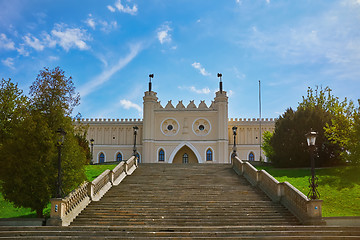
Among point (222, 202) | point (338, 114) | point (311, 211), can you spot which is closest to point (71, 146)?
point (222, 202)

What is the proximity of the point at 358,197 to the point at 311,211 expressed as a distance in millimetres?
6056

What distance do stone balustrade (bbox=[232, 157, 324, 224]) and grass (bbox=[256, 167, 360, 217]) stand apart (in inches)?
63.8

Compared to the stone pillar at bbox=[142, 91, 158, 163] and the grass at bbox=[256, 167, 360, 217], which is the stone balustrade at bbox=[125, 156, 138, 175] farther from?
the stone pillar at bbox=[142, 91, 158, 163]

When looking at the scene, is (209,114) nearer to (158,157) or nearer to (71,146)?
(158,157)

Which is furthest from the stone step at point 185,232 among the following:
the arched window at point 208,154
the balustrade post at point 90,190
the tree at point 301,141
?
the arched window at point 208,154

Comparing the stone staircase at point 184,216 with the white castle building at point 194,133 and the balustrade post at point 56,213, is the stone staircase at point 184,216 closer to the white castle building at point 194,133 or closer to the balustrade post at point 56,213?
the balustrade post at point 56,213

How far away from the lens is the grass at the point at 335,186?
17.3m

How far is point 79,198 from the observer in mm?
16266

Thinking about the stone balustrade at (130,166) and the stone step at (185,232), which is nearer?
the stone step at (185,232)

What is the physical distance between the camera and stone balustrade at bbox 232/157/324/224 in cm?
1441

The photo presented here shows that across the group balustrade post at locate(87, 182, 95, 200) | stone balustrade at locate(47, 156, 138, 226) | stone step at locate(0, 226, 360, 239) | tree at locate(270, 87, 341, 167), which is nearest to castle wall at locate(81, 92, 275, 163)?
tree at locate(270, 87, 341, 167)

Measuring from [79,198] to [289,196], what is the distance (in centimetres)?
912

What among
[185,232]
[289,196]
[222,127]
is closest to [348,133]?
[289,196]

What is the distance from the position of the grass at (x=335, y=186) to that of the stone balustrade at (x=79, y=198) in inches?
405
